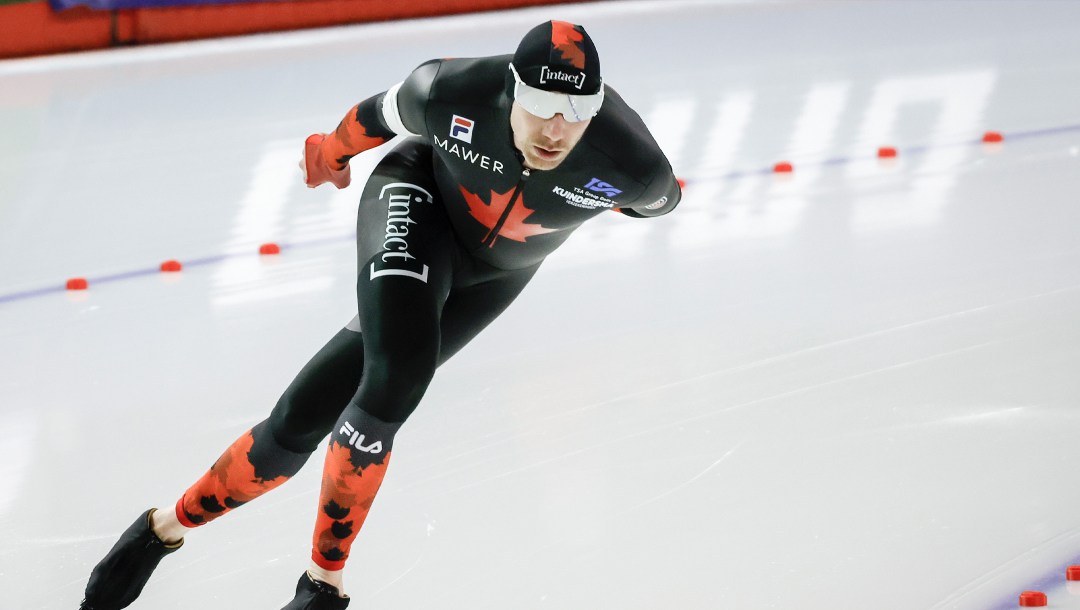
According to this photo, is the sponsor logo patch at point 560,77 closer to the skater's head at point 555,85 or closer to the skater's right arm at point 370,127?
the skater's head at point 555,85

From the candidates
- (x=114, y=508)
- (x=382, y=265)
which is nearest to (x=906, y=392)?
(x=382, y=265)

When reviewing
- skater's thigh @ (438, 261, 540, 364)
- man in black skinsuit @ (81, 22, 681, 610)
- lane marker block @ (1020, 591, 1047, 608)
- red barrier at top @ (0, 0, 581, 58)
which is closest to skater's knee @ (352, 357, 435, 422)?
man in black skinsuit @ (81, 22, 681, 610)

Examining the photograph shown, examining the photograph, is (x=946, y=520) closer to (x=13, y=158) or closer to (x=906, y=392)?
(x=906, y=392)

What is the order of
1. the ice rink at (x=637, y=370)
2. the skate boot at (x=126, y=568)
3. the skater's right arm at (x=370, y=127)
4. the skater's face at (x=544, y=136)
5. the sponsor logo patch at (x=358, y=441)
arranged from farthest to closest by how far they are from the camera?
the ice rink at (x=637, y=370)
the skater's right arm at (x=370, y=127)
the skate boot at (x=126, y=568)
the skater's face at (x=544, y=136)
the sponsor logo patch at (x=358, y=441)

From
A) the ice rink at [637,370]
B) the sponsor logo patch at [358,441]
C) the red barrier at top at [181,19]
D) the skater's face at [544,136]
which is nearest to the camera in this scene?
the sponsor logo patch at [358,441]

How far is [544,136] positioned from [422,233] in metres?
0.33

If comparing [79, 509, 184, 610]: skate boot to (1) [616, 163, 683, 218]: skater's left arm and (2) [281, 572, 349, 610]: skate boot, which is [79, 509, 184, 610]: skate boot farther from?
(1) [616, 163, 683, 218]: skater's left arm

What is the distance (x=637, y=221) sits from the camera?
5098 mm

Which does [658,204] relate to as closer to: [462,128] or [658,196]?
[658,196]

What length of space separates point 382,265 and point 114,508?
97cm

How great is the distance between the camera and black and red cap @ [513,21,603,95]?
2285 millimetres

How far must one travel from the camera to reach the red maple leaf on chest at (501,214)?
2584mm

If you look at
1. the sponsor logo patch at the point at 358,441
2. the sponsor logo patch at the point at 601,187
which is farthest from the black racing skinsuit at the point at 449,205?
the sponsor logo patch at the point at 358,441

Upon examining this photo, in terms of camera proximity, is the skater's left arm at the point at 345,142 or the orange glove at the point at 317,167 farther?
the orange glove at the point at 317,167
